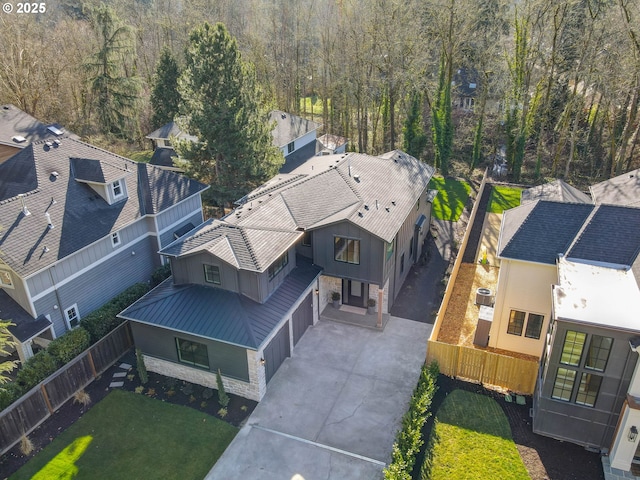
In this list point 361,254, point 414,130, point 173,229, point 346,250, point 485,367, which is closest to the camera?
point 485,367

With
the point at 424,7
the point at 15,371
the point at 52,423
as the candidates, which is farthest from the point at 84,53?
the point at 52,423

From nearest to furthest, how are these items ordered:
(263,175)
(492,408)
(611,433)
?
(611,433) → (492,408) → (263,175)

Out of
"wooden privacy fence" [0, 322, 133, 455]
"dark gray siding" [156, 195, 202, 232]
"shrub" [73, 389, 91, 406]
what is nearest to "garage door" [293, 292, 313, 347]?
"wooden privacy fence" [0, 322, 133, 455]

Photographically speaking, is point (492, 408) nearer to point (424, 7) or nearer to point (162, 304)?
point (162, 304)

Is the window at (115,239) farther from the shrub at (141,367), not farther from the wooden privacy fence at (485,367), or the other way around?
the wooden privacy fence at (485,367)

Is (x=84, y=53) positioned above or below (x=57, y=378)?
above

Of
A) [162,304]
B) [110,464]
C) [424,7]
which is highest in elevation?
[424,7]

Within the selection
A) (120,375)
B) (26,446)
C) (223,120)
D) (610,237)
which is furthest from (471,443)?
(223,120)

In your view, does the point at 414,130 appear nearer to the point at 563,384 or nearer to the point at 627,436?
the point at 563,384
